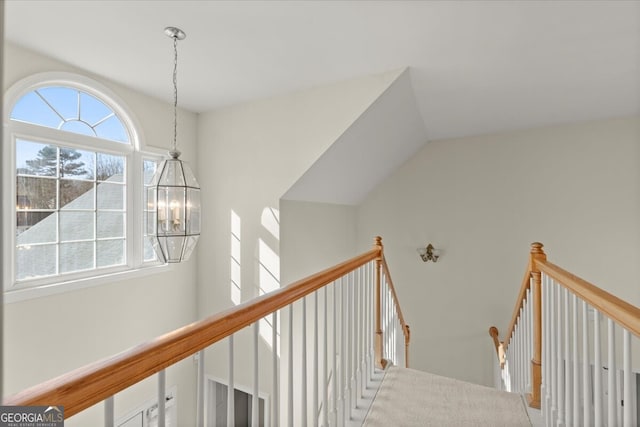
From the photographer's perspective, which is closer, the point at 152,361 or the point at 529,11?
the point at 152,361

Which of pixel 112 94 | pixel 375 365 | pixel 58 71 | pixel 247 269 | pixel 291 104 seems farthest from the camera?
pixel 247 269

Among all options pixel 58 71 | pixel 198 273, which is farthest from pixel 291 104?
pixel 198 273

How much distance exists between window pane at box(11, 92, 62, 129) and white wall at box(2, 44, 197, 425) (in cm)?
17

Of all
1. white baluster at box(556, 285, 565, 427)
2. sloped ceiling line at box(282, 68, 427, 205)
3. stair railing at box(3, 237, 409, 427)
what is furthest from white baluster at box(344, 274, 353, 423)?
sloped ceiling line at box(282, 68, 427, 205)

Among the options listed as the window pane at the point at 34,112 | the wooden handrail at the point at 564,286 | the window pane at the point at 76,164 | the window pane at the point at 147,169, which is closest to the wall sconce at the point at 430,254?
the wooden handrail at the point at 564,286

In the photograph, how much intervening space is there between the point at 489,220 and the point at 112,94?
4.77 meters

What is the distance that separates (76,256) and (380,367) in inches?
109

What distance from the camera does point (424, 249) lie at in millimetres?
5301

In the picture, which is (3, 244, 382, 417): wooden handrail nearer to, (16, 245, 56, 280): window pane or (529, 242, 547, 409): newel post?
(529, 242, 547, 409): newel post

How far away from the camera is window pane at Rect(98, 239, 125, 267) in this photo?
337 cm

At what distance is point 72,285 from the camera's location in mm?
3021

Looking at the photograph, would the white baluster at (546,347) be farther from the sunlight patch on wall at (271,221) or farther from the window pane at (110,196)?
the window pane at (110,196)

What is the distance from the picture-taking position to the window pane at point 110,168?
3.38 metres

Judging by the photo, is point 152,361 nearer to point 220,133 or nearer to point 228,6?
point 228,6
